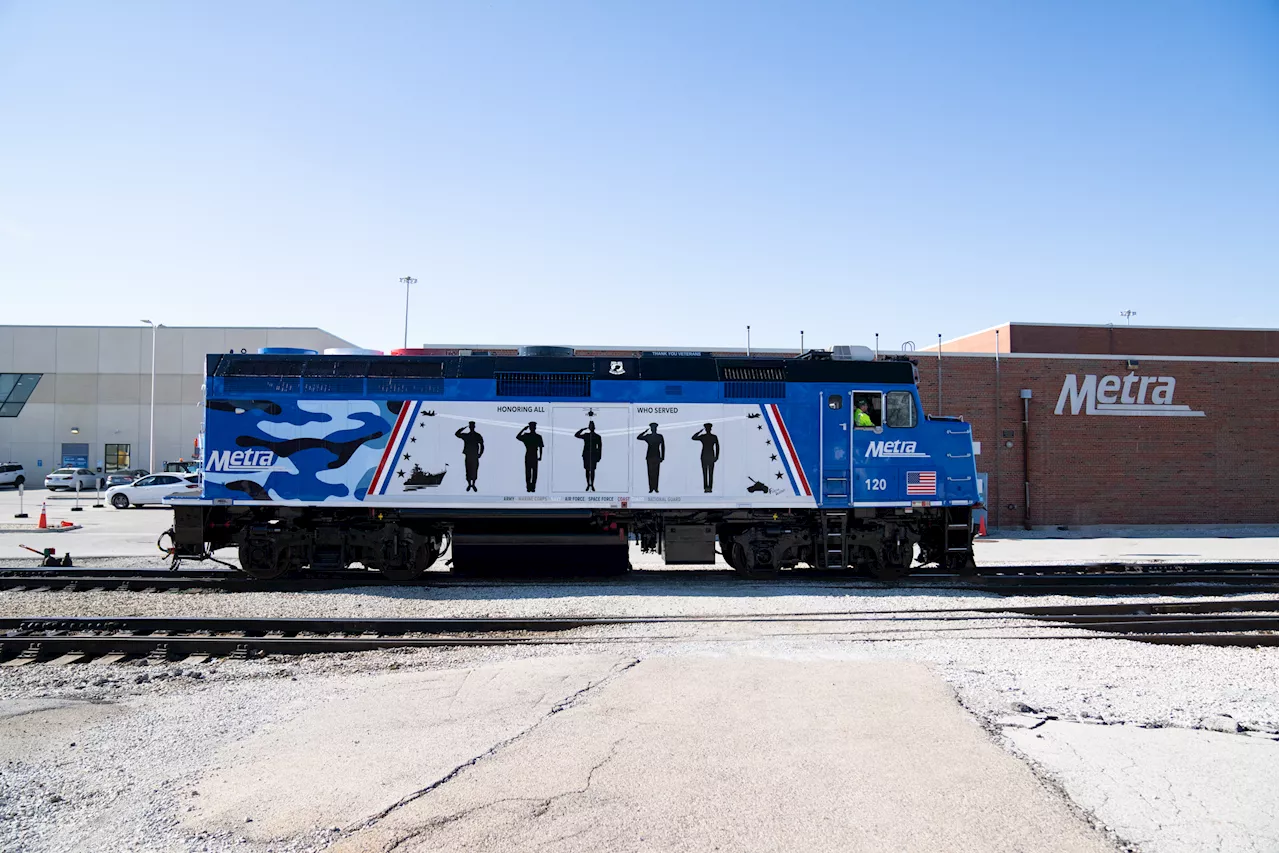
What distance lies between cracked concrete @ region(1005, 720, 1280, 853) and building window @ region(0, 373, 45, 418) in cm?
6309

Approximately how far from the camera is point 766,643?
9.29m

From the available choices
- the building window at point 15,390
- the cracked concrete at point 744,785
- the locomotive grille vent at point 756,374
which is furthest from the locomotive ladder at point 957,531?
the building window at point 15,390

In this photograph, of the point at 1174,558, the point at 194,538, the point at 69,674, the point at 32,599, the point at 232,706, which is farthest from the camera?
the point at 1174,558

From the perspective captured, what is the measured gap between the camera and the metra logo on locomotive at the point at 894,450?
13.9 m

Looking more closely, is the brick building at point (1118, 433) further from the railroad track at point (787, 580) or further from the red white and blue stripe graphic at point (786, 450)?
the red white and blue stripe graphic at point (786, 450)

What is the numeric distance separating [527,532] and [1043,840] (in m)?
10.2

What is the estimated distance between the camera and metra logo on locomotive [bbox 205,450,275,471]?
13547 millimetres

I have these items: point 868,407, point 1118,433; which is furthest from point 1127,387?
point 868,407

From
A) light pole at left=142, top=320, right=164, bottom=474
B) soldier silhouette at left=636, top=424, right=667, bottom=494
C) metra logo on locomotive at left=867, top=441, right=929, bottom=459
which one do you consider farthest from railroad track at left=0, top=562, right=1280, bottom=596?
light pole at left=142, top=320, right=164, bottom=474

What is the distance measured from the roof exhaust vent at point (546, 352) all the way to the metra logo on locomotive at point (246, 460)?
4559 millimetres

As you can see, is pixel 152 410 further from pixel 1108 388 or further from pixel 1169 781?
pixel 1169 781

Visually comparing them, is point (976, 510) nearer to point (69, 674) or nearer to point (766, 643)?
point (766, 643)

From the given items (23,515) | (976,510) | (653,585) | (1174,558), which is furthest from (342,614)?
(23,515)

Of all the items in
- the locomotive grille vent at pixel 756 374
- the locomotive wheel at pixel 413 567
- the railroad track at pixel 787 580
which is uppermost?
the locomotive grille vent at pixel 756 374
